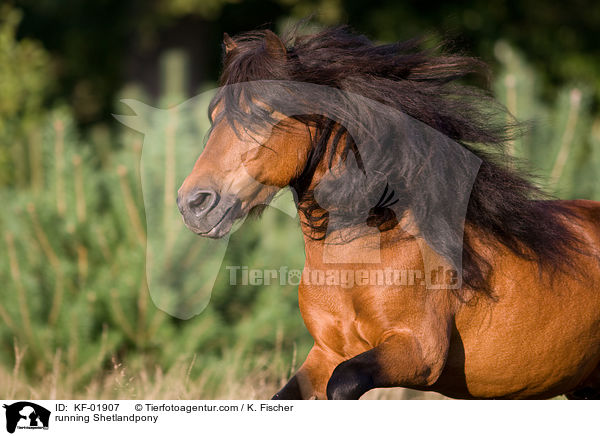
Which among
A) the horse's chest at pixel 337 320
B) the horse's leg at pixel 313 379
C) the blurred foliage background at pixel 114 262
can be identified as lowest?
the blurred foliage background at pixel 114 262

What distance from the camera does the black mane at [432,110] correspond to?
258cm

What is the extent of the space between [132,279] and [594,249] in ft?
12.5

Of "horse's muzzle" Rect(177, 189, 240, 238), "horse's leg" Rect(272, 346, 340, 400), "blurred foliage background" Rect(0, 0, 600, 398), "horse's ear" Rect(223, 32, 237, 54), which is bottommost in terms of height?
"blurred foliage background" Rect(0, 0, 600, 398)

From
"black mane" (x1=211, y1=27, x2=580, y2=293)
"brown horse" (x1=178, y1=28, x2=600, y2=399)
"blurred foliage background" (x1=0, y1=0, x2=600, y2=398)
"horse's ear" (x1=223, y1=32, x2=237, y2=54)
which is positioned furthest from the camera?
"blurred foliage background" (x1=0, y1=0, x2=600, y2=398)

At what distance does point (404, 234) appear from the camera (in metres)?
2.62

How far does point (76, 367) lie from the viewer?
223 inches

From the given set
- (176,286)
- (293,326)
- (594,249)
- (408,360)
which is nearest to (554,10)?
(293,326)

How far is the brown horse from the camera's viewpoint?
245 cm

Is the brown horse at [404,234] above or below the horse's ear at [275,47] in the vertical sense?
below

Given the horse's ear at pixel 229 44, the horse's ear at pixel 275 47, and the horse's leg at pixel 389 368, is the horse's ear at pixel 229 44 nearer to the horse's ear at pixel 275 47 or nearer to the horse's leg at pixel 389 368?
the horse's ear at pixel 275 47

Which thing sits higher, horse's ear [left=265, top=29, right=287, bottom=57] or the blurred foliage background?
horse's ear [left=265, top=29, right=287, bottom=57]

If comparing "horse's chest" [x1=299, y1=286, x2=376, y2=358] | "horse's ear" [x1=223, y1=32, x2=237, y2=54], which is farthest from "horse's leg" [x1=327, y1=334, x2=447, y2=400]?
"horse's ear" [x1=223, y1=32, x2=237, y2=54]
